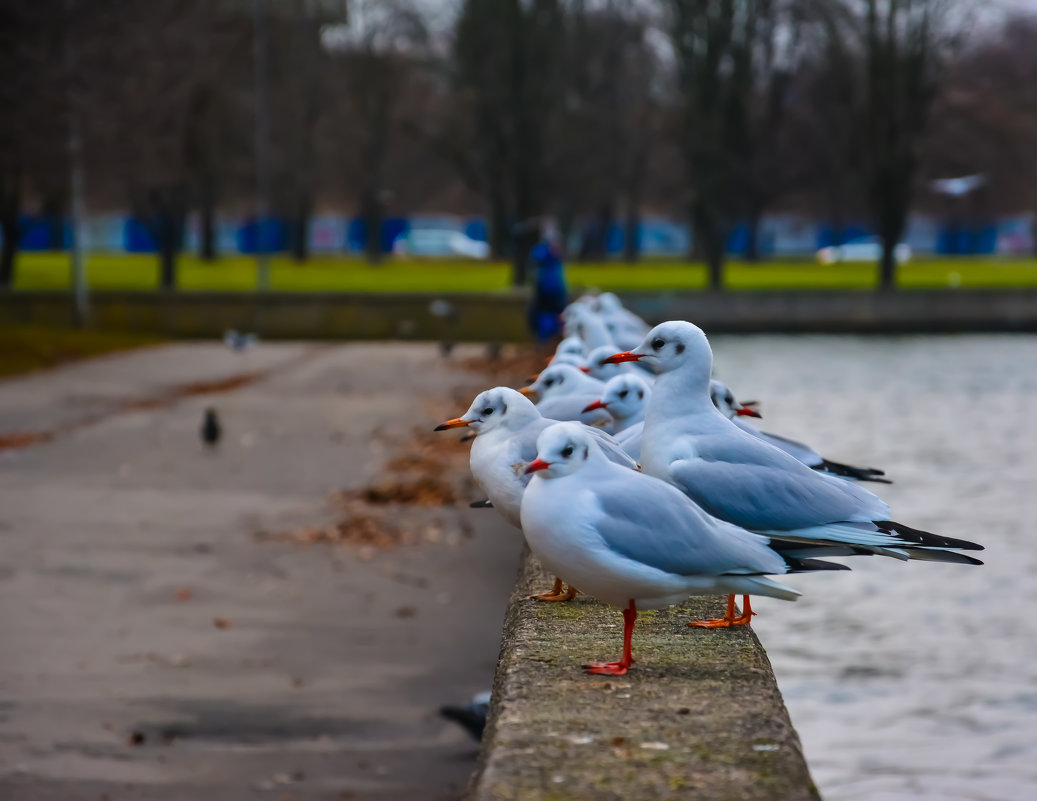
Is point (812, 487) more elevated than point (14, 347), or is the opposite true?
point (812, 487)

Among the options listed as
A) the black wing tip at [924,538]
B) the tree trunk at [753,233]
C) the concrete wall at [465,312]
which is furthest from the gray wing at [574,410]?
the tree trunk at [753,233]

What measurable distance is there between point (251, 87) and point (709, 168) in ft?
54.1

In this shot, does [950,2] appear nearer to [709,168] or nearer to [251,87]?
[709,168]

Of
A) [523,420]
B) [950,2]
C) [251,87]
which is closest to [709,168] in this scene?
[950,2]

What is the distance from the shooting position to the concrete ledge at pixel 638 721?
397 centimetres

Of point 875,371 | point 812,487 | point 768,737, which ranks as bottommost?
point 875,371

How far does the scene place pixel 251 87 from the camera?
55125 millimetres

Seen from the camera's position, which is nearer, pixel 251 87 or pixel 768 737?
pixel 768 737

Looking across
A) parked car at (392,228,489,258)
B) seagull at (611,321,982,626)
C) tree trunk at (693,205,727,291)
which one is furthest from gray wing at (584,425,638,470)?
parked car at (392,228,489,258)

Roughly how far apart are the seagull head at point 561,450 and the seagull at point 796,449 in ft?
4.43

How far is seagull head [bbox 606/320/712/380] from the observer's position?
5594 mm

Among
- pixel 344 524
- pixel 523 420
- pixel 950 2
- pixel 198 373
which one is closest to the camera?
pixel 523 420

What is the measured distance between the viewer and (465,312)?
35875mm

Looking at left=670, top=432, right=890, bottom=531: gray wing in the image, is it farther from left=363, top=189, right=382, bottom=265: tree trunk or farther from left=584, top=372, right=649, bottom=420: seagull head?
left=363, top=189, right=382, bottom=265: tree trunk
